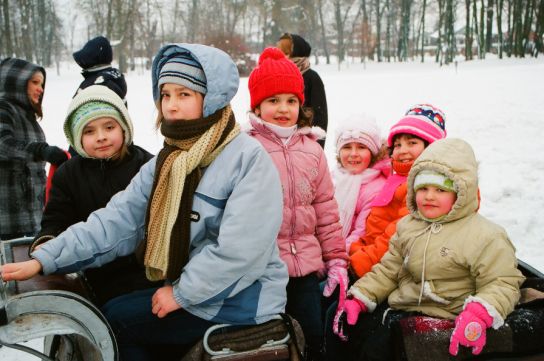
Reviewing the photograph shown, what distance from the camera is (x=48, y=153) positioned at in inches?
124

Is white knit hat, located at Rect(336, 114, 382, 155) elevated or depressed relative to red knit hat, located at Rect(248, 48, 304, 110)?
depressed

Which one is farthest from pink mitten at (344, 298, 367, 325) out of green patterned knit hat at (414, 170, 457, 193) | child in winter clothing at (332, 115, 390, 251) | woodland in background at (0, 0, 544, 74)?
woodland in background at (0, 0, 544, 74)

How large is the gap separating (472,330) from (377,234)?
1.02 metres

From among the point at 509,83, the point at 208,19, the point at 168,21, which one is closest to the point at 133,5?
the point at 208,19

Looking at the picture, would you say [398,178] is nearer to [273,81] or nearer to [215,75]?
[273,81]

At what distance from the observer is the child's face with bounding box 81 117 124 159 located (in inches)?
95.8

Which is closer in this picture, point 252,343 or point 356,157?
point 252,343

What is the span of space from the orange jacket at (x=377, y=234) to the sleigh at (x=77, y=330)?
2.90ft

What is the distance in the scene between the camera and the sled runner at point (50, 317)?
146 cm

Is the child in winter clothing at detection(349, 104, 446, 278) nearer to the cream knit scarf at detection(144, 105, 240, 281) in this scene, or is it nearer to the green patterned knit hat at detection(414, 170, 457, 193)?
the green patterned knit hat at detection(414, 170, 457, 193)

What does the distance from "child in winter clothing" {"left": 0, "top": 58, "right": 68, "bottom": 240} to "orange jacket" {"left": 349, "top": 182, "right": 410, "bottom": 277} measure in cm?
235

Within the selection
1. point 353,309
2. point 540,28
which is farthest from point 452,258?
point 540,28

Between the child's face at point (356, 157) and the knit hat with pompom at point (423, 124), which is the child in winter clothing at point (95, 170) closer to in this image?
the child's face at point (356, 157)

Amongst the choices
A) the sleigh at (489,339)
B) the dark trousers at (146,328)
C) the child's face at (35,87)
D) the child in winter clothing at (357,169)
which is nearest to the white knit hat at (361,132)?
the child in winter clothing at (357,169)
